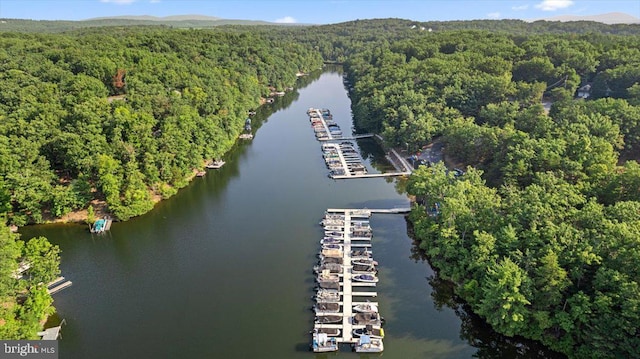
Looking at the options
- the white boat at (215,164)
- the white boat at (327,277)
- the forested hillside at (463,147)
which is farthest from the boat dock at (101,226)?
the white boat at (327,277)

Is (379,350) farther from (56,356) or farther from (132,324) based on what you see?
(56,356)

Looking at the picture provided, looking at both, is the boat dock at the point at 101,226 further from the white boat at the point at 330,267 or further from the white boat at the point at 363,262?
the white boat at the point at 363,262

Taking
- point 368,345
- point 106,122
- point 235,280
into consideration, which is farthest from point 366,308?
point 106,122

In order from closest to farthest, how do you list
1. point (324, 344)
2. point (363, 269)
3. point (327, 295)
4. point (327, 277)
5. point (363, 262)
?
point (324, 344)
point (327, 295)
point (327, 277)
point (363, 269)
point (363, 262)

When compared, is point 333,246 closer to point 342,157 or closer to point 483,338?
point 483,338

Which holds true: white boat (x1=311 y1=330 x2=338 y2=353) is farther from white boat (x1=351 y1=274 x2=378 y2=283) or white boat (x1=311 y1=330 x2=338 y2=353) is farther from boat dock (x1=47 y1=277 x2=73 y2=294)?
boat dock (x1=47 y1=277 x2=73 y2=294)

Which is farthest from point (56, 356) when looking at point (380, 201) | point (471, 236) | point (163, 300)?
point (380, 201)

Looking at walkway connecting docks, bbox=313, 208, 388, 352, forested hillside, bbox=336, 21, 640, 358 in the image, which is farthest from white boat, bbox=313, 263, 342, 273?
forested hillside, bbox=336, 21, 640, 358
